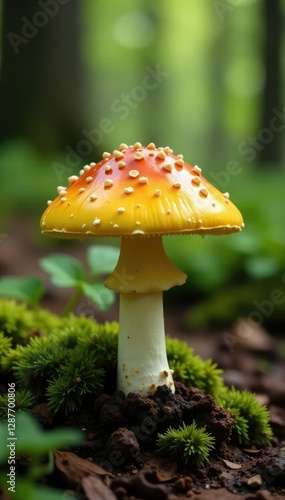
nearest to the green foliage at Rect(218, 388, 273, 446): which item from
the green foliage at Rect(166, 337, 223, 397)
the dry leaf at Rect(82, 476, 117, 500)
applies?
the green foliage at Rect(166, 337, 223, 397)

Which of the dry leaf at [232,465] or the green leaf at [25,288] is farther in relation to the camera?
the green leaf at [25,288]

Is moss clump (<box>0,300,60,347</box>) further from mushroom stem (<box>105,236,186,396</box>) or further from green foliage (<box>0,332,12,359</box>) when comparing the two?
mushroom stem (<box>105,236,186,396</box>)

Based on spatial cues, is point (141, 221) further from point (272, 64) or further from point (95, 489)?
point (272, 64)

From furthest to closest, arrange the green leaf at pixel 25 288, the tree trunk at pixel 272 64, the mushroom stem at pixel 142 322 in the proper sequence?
the tree trunk at pixel 272 64
the green leaf at pixel 25 288
the mushroom stem at pixel 142 322

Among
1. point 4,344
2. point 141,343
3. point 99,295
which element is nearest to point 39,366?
point 4,344

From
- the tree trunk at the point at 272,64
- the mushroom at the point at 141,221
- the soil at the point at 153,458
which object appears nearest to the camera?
the soil at the point at 153,458

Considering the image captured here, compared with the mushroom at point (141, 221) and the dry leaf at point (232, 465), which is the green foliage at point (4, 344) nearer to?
the mushroom at point (141, 221)

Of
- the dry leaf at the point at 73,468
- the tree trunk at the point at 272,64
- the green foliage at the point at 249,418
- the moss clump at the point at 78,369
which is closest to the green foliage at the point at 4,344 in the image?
the moss clump at the point at 78,369

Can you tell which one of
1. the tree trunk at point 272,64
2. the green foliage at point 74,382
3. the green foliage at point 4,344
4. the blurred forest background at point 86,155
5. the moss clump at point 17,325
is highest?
the tree trunk at point 272,64
